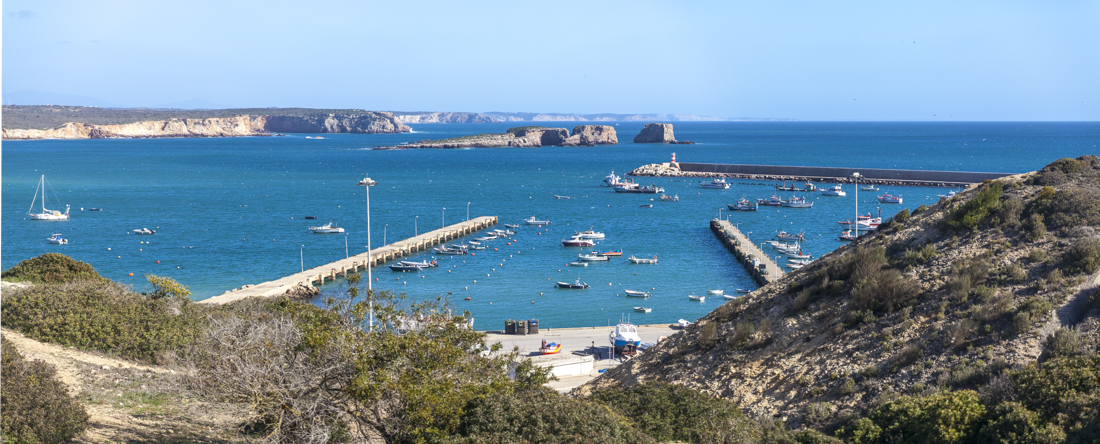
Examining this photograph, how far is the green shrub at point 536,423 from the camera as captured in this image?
11.0 metres

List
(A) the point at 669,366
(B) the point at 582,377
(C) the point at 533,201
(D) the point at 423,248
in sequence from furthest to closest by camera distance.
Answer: (C) the point at 533,201 < (D) the point at 423,248 < (B) the point at 582,377 < (A) the point at 669,366

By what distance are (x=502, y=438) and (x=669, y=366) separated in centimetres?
1118

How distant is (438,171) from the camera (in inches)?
5472

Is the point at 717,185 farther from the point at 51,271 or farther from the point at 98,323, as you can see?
the point at 98,323

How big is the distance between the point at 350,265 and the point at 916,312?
3935 cm

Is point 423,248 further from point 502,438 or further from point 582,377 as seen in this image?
point 502,438

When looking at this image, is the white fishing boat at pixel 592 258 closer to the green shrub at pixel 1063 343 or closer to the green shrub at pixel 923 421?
the green shrub at pixel 1063 343

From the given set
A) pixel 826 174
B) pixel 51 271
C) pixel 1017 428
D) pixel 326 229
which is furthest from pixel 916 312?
pixel 826 174

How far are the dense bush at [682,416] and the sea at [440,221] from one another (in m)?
4.35

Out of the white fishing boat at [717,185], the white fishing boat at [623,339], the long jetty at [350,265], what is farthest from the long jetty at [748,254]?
the white fishing boat at [717,185]

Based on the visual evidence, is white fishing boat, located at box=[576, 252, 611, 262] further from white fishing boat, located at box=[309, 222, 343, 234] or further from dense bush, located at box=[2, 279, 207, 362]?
dense bush, located at box=[2, 279, 207, 362]

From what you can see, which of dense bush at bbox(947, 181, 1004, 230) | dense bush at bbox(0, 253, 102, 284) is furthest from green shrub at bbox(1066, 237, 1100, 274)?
dense bush at bbox(0, 253, 102, 284)

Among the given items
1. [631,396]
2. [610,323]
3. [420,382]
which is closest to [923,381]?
[631,396]

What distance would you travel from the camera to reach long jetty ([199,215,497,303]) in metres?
42.2
